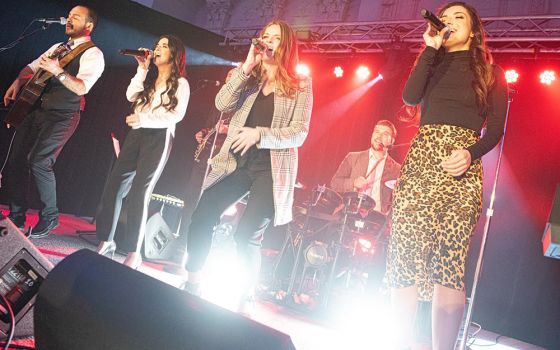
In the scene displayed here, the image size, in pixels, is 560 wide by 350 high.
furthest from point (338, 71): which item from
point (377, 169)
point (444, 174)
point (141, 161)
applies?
point (444, 174)

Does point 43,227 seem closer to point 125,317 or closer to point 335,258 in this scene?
point 335,258

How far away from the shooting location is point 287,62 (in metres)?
3.00

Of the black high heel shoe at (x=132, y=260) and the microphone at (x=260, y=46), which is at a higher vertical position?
the microphone at (x=260, y=46)

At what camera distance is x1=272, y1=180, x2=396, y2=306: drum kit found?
532 centimetres

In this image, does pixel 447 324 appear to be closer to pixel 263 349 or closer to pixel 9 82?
pixel 263 349

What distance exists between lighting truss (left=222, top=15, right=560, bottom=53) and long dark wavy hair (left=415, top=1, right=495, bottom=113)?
5.46 meters

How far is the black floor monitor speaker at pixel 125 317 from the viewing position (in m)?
0.86

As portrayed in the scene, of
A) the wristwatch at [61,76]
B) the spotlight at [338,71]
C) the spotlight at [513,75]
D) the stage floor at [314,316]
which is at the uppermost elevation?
the spotlight at [513,75]

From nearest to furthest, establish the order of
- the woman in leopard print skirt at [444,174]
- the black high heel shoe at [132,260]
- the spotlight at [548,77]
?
the woman in leopard print skirt at [444,174]
the black high heel shoe at [132,260]
the spotlight at [548,77]

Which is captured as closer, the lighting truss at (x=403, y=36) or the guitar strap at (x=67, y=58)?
the guitar strap at (x=67, y=58)

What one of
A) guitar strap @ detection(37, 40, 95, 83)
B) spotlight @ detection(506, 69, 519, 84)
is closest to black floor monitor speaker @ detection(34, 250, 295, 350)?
guitar strap @ detection(37, 40, 95, 83)

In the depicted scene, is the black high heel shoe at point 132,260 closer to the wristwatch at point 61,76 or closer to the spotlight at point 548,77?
the wristwatch at point 61,76

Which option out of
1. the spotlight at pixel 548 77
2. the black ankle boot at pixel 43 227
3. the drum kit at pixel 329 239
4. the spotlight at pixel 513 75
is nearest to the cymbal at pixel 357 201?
the drum kit at pixel 329 239

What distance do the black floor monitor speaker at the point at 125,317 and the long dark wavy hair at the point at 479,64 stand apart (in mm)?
1943
